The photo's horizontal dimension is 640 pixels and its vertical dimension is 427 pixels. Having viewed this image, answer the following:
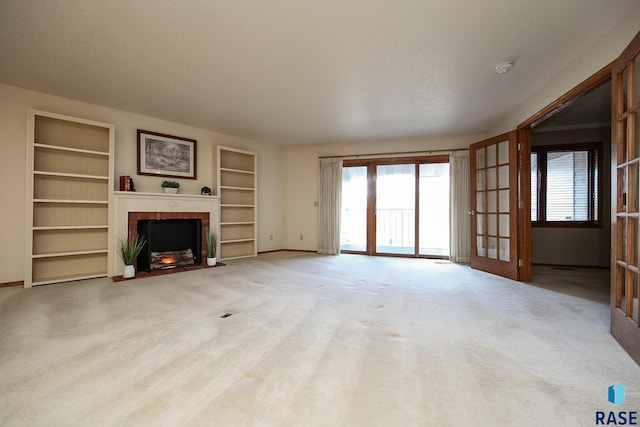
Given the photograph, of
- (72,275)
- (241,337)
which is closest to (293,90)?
(241,337)

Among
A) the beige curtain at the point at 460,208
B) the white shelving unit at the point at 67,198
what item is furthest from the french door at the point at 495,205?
the white shelving unit at the point at 67,198

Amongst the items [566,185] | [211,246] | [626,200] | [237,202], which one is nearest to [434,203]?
[566,185]

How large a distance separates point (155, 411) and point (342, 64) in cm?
295

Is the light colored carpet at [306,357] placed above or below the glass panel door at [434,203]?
below

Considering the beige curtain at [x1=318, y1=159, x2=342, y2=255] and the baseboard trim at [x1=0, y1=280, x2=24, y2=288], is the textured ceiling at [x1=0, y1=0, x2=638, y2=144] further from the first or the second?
the baseboard trim at [x1=0, y1=280, x2=24, y2=288]

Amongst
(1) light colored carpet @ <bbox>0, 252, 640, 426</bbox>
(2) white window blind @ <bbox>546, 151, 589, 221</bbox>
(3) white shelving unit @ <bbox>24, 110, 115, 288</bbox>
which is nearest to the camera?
(1) light colored carpet @ <bbox>0, 252, 640, 426</bbox>

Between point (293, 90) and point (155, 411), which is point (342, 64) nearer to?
point (293, 90)

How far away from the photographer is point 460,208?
515 cm

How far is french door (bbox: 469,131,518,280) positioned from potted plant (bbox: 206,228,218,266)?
14.3ft

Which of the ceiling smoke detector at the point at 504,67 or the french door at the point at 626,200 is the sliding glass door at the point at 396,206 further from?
the french door at the point at 626,200

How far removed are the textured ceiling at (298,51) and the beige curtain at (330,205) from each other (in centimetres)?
202

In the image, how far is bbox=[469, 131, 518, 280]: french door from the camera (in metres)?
3.81

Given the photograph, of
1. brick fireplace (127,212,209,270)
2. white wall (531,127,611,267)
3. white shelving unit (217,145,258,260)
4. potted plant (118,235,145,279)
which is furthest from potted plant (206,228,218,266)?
white wall (531,127,611,267)

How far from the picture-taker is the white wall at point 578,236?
14.8 feet
